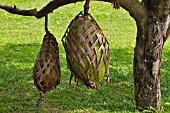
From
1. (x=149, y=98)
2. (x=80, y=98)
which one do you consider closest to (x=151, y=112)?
(x=149, y=98)

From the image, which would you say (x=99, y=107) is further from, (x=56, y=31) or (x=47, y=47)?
(x=56, y=31)

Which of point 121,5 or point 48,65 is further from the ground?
point 121,5

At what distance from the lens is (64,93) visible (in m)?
4.87

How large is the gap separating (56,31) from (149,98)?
5695mm

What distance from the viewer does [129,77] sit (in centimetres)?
572

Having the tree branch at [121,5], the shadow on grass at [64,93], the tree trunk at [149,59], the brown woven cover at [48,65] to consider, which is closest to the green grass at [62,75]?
the shadow on grass at [64,93]

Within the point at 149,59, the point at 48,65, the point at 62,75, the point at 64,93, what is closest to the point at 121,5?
the point at 149,59

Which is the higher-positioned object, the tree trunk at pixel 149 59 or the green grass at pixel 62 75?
the tree trunk at pixel 149 59

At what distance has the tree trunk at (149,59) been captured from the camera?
3473 mm

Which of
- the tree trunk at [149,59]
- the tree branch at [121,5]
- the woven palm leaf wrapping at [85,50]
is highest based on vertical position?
the tree branch at [121,5]

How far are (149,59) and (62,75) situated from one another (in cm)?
232

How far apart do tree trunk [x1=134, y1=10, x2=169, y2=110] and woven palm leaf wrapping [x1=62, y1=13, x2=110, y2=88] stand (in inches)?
60.3

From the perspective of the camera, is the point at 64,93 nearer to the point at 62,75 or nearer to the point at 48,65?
the point at 62,75

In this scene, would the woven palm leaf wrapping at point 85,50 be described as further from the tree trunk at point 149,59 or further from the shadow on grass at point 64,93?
the shadow on grass at point 64,93
